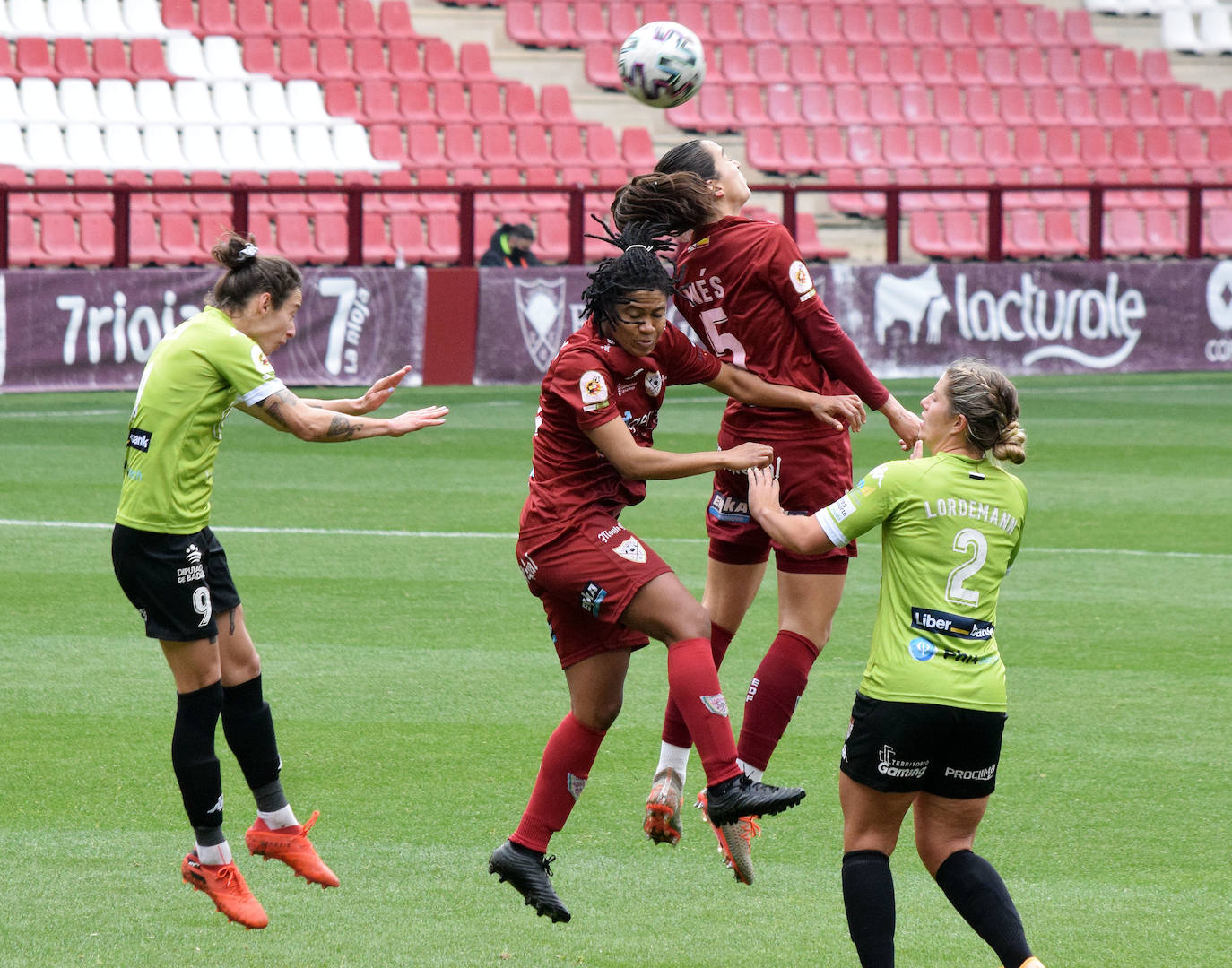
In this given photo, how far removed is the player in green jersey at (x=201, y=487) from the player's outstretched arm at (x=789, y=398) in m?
1.02

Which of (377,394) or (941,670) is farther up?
(377,394)

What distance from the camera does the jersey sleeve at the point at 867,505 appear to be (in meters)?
4.44

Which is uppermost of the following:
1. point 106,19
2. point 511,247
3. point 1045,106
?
point 106,19

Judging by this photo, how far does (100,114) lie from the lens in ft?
71.5

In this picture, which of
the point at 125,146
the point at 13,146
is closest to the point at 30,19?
the point at 125,146

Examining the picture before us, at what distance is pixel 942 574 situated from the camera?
4.40 metres

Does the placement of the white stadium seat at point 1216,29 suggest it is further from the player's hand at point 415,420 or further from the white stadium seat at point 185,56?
the player's hand at point 415,420

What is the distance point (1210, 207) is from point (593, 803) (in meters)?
22.5

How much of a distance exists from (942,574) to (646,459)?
1064 mm

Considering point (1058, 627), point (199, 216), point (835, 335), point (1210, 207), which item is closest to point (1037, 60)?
point (1210, 207)

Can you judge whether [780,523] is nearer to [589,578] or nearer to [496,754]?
[589,578]

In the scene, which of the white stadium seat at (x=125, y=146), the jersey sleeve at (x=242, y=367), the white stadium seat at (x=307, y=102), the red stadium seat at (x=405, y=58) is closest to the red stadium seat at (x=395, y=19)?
the red stadium seat at (x=405, y=58)

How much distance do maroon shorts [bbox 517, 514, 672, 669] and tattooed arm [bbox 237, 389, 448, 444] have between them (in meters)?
0.52

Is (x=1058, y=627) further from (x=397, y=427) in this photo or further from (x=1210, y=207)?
(x=1210, y=207)
